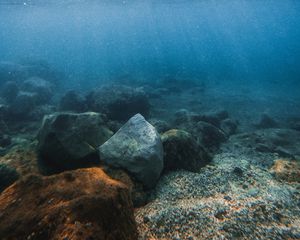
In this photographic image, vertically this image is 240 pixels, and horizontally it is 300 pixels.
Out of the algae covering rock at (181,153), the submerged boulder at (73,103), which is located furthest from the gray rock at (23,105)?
the algae covering rock at (181,153)

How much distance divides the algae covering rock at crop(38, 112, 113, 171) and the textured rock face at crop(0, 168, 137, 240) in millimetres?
1871

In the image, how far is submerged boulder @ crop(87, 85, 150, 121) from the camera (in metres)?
12.0

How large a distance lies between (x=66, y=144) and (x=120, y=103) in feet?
22.6

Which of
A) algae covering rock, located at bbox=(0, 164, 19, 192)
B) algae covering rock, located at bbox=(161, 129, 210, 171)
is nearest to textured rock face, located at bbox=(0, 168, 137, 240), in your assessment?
algae covering rock, located at bbox=(0, 164, 19, 192)

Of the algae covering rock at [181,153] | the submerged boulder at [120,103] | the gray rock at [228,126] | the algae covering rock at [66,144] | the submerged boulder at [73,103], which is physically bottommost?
the submerged boulder at [73,103]

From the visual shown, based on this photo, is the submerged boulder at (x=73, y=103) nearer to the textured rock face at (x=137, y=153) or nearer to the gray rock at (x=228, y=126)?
the gray rock at (x=228, y=126)

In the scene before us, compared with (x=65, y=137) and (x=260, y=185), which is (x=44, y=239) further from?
(x=260, y=185)

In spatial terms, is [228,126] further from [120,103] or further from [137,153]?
[137,153]

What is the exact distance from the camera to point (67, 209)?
2.85 metres

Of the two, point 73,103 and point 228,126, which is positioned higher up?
point 228,126

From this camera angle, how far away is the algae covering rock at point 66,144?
5477 millimetres

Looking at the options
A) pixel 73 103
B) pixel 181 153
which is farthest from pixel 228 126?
pixel 73 103

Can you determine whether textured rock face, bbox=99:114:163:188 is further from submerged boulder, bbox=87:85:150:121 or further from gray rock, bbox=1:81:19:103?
gray rock, bbox=1:81:19:103

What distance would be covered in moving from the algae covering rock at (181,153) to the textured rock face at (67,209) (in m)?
2.71
